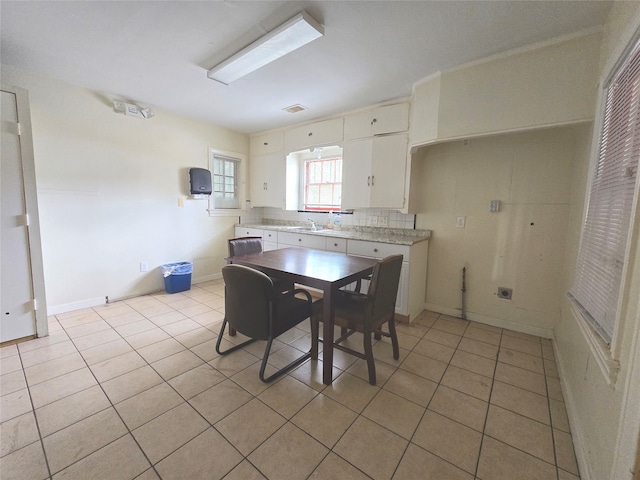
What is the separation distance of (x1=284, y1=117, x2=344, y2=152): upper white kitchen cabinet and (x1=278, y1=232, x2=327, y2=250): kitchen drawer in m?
1.35

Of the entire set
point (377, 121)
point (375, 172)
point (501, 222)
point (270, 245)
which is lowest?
point (270, 245)

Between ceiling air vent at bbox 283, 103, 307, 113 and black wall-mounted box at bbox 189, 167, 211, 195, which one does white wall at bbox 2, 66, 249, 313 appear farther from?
ceiling air vent at bbox 283, 103, 307, 113

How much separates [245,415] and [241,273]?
2.83ft

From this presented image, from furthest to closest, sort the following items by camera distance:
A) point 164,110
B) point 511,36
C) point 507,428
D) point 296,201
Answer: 1. point 296,201
2. point 164,110
3. point 511,36
4. point 507,428

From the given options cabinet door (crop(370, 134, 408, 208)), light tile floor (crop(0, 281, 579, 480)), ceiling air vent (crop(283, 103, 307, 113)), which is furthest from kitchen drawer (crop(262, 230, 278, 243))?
light tile floor (crop(0, 281, 579, 480))

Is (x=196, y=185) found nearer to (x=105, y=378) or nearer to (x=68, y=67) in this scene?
(x=68, y=67)

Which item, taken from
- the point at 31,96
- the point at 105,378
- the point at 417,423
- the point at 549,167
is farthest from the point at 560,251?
the point at 31,96

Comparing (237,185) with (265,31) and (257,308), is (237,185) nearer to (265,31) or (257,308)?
(265,31)

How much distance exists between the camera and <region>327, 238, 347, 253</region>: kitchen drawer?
10.8 ft

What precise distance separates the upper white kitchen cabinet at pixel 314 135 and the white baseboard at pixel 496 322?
2.53 m

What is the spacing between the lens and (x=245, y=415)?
5.21 ft

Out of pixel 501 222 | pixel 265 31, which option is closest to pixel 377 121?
pixel 265 31

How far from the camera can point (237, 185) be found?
4770 millimetres

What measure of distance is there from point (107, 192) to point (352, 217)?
3193 mm
